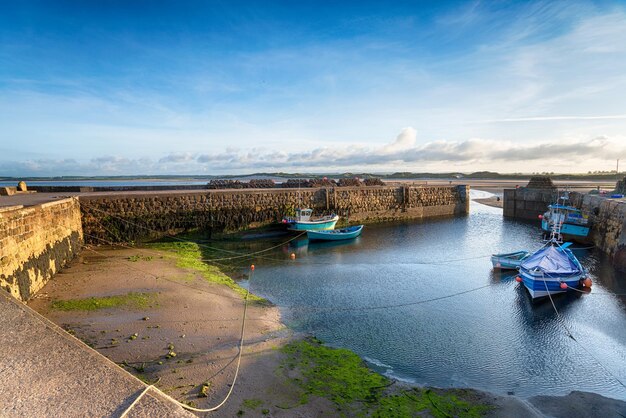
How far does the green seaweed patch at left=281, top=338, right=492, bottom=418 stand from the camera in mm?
7012

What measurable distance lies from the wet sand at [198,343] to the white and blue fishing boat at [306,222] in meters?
12.9

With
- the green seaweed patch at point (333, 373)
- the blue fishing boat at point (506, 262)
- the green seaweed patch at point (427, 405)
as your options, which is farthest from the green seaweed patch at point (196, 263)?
the blue fishing boat at point (506, 262)

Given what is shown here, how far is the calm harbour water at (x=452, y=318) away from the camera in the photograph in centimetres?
897

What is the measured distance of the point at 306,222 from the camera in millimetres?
26875

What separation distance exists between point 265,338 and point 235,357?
4.60 feet

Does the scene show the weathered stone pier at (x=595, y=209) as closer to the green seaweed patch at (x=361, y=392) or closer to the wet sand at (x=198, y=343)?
the wet sand at (x=198, y=343)

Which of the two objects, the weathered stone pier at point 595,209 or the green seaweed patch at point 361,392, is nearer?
the green seaweed patch at point 361,392

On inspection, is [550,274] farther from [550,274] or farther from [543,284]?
[543,284]

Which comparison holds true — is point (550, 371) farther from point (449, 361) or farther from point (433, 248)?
point (433, 248)

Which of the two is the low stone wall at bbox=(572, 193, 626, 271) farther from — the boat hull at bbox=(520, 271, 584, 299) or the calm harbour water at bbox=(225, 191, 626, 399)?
the boat hull at bbox=(520, 271, 584, 299)

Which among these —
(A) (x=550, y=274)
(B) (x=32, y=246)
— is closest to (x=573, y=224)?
(A) (x=550, y=274)

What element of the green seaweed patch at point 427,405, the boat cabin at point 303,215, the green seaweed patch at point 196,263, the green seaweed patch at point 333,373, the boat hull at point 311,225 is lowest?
the green seaweed patch at point 427,405

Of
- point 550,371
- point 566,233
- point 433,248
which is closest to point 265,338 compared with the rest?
point 550,371

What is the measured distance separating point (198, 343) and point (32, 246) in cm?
759
